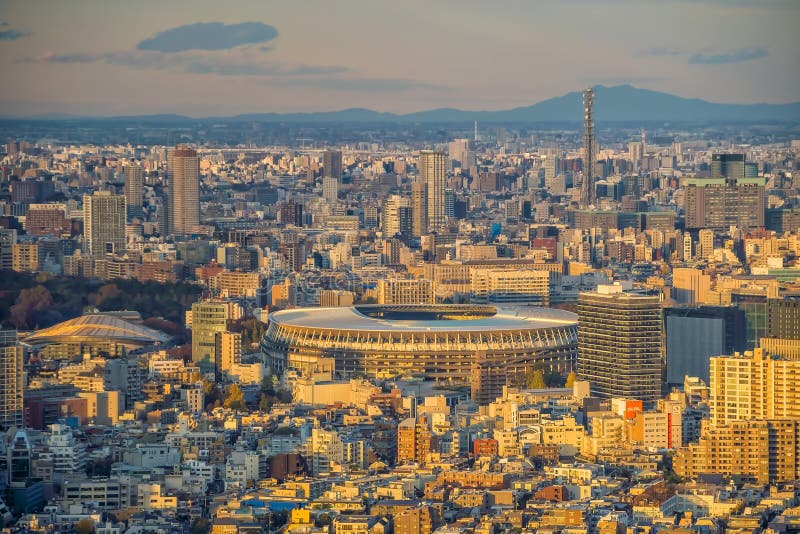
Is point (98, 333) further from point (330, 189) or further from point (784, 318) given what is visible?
point (330, 189)

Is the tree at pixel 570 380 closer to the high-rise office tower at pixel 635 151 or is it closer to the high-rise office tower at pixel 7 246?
the high-rise office tower at pixel 7 246

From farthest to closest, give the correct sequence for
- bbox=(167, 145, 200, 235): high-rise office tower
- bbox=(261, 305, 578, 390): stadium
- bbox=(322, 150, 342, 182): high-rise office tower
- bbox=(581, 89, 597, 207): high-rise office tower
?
bbox=(322, 150, 342, 182): high-rise office tower → bbox=(581, 89, 597, 207): high-rise office tower → bbox=(167, 145, 200, 235): high-rise office tower → bbox=(261, 305, 578, 390): stadium

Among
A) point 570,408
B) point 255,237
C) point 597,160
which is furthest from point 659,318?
point 597,160

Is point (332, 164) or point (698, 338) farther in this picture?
point (332, 164)

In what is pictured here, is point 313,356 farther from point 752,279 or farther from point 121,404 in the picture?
point 752,279

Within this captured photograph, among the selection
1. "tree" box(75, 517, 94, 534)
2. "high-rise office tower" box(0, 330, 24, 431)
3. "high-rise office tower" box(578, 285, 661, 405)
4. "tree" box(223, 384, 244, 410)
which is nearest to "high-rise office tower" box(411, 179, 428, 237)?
"high-rise office tower" box(578, 285, 661, 405)

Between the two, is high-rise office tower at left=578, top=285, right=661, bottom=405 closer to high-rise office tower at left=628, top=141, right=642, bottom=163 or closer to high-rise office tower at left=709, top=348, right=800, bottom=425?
high-rise office tower at left=709, top=348, right=800, bottom=425

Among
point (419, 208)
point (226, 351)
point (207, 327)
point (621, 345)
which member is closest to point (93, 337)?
point (207, 327)

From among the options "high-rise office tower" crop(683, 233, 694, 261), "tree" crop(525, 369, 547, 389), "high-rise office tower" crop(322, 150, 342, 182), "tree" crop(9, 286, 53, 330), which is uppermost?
"high-rise office tower" crop(322, 150, 342, 182)
